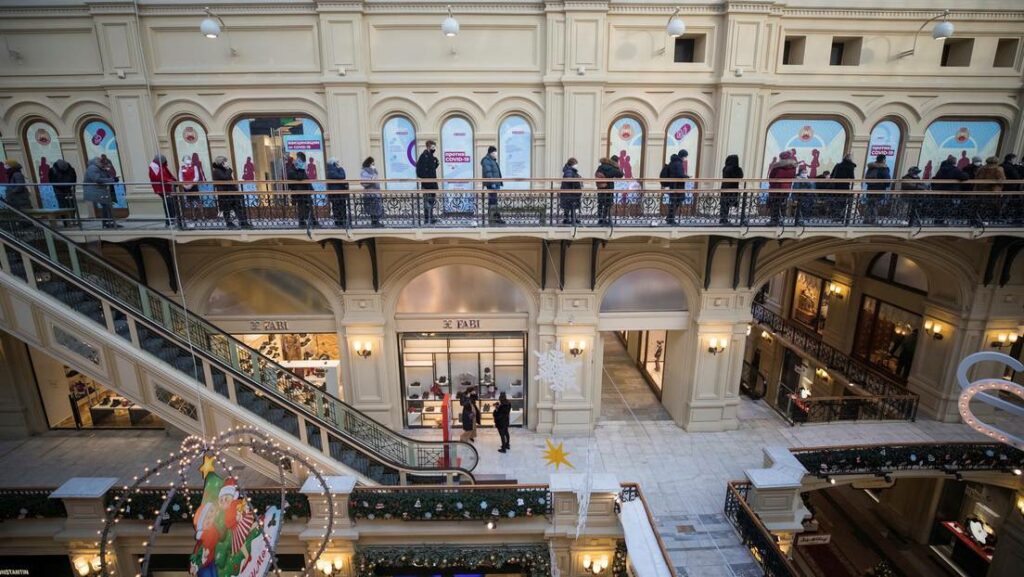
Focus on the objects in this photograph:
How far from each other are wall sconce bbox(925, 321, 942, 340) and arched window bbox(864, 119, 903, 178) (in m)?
4.12

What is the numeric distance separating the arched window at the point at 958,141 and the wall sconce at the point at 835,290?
4987 millimetres

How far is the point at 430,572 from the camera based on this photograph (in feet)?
31.0

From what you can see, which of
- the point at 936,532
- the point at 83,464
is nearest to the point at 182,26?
the point at 83,464

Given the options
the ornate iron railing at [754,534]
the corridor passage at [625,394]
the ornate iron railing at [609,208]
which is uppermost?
the ornate iron railing at [609,208]

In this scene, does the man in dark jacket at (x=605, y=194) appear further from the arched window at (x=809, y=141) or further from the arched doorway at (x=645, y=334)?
the arched window at (x=809, y=141)

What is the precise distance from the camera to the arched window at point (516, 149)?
419 inches

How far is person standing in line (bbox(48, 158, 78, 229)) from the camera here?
959 cm

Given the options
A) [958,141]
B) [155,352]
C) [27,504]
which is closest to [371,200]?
[155,352]

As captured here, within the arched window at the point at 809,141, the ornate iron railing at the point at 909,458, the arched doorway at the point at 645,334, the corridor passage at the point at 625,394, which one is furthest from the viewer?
the corridor passage at the point at 625,394

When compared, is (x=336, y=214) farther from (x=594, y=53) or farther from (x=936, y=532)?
(x=936, y=532)

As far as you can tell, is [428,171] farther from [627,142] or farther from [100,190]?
[100,190]

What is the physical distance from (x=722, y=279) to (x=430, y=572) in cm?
863

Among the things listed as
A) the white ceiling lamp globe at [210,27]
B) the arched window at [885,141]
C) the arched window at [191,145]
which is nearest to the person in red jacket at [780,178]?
the arched window at [885,141]

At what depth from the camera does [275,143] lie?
418 inches
